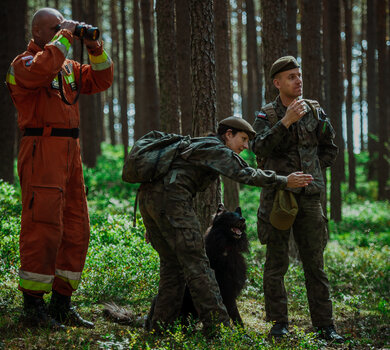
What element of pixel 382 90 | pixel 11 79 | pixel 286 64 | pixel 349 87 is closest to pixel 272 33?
pixel 286 64

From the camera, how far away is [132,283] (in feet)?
19.1

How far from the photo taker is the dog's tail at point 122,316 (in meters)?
4.80

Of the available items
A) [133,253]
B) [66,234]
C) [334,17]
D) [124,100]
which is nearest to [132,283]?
[133,253]

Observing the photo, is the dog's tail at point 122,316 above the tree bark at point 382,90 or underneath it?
underneath

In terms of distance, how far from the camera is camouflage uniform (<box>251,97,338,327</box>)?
4.79 m

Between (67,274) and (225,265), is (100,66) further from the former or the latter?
(225,265)

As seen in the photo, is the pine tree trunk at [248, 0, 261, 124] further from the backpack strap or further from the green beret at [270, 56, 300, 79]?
the backpack strap

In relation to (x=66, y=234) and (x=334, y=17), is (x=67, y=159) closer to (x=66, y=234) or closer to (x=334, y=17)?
(x=66, y=234)

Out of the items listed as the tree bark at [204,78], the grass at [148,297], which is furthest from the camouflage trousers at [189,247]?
the tree bark at [204,78]

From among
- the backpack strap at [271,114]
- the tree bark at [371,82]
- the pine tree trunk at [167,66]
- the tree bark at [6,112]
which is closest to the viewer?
the backpack strap at [271,114]

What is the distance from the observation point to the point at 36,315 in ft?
13.8

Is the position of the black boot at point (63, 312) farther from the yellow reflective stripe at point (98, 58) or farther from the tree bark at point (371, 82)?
the tree bark at point (371, 82)

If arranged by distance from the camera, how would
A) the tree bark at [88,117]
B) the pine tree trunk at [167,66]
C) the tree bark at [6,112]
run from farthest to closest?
the tree bark at [88,117] → the tree bark at [6,112] → the pine tree trunk at [167,66]

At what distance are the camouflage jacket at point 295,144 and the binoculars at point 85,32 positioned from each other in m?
1.96
